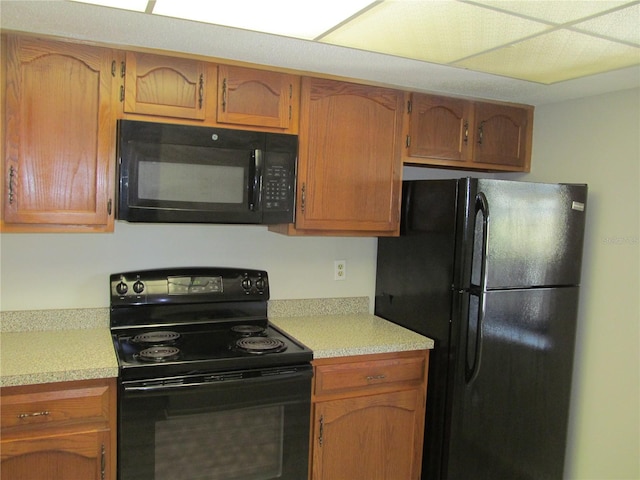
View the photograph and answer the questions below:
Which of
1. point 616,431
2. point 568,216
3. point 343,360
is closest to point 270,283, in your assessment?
point 343,360

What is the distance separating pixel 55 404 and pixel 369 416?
127cm

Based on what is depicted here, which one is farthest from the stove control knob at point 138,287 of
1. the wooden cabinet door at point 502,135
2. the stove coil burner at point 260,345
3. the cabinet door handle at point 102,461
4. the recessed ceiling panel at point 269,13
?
the wooden cabinet door at point 502,135

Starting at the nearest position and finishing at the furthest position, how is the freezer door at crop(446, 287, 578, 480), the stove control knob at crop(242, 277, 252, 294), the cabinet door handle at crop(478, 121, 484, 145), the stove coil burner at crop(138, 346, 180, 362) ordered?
the stove coil burner at crop(138, 346, 180, 362) → the freezer door at crop(446, 287, 578, 480) → the stove control knob at crop(242, 277, 252, 294) → the cabinet door handle at crop(478, 121, 484, 145)

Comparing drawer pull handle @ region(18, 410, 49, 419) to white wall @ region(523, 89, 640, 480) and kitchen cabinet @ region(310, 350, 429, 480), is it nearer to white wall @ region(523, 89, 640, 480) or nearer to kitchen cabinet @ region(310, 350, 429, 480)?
kitchen cabinet @ region(310, 350, 429, 480)

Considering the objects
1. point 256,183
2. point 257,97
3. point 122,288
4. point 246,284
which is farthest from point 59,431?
point 257,97

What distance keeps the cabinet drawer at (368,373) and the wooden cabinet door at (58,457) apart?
2.79 feet

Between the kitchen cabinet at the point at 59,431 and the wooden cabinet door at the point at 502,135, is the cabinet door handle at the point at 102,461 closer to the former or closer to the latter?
the kitchen cabinet at the point at 59,431

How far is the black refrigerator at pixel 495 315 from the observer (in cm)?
233

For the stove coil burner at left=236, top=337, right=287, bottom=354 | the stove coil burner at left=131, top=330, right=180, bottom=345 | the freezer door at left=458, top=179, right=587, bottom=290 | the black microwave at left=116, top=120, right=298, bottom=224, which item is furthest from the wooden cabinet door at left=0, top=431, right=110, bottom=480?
the freezer door at left=458, top=179, right=587, bottom=290

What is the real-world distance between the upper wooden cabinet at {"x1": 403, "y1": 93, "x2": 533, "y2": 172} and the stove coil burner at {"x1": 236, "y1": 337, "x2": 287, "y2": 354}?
1099 millimetres

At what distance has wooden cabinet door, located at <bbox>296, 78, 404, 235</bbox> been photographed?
2.42 metres

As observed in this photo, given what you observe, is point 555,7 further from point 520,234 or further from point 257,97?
point 257,97

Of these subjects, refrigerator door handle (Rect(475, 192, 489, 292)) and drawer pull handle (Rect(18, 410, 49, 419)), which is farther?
refrigerator door handle (Rect(475, 192, 489, 292))

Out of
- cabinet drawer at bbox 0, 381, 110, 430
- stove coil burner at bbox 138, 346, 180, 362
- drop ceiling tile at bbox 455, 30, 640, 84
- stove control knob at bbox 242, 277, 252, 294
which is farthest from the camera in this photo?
stove control knob at bbox 242, 277, 252, 294
